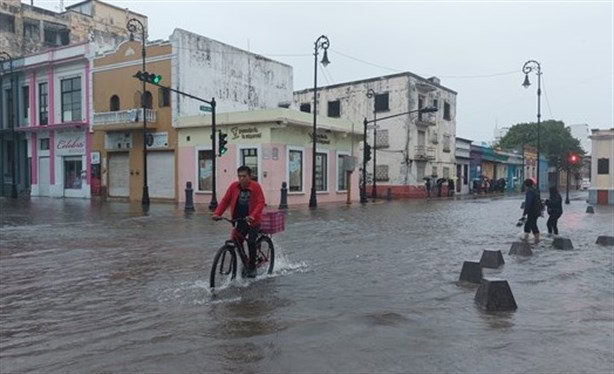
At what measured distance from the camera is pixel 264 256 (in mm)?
8375

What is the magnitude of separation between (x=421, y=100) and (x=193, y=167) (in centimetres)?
2266

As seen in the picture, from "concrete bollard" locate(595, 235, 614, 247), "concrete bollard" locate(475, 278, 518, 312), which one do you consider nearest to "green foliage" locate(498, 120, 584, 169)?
"concrete bollard" locate(595, 235, 614, 247)

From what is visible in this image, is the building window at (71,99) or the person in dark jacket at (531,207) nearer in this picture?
the person in dark jacket at (531,207)

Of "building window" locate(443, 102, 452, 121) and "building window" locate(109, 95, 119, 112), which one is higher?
"building window" locate(443, 102, 452, 121)

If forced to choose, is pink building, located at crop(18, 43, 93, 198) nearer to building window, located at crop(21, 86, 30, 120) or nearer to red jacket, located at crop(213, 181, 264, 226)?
building window, located at crop(21, 86, 30, 120)

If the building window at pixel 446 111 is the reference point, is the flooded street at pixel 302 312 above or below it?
below

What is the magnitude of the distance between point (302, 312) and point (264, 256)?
84.0 inches

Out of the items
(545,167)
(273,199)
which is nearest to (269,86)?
(273,199)

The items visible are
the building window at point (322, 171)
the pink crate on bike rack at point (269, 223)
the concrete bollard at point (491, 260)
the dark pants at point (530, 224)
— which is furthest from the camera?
the building window at point (322, 171)

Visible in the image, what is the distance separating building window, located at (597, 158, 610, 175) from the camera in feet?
109

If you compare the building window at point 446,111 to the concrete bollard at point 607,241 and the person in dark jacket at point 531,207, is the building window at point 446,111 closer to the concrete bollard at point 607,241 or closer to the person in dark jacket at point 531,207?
the person in dark jacket at point 531,207

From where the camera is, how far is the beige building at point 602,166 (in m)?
33.2

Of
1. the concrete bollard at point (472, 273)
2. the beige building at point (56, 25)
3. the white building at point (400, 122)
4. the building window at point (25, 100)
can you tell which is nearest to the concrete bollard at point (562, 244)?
the concrete bollard at point (472, 273)

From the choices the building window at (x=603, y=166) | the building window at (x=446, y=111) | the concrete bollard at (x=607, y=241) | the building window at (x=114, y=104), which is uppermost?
the building window at (x=446, y=111)
